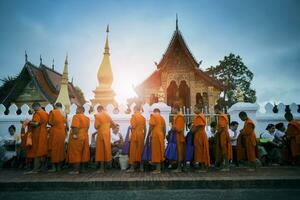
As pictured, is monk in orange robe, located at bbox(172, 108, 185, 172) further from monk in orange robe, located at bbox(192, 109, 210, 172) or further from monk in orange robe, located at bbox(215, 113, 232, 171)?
monk in orange robe, located at bbox(215, 113, 232, 171)

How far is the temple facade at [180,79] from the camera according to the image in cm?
1546

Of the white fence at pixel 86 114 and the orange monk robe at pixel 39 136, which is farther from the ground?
the white fence at pixel 86 114

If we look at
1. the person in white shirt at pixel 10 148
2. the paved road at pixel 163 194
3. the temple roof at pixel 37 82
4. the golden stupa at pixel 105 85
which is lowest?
the paved road at pixel 163 194

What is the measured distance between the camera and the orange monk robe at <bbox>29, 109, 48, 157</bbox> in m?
5.46

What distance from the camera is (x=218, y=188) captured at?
4328 millimetres

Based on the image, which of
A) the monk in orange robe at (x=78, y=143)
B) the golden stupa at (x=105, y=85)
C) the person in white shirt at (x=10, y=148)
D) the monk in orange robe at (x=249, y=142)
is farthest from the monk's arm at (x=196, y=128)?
the golden stupa at (x=105, y=85)

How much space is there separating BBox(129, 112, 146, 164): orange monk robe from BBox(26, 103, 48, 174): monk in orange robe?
6.30ft

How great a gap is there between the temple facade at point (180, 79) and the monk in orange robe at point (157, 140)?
9696 mm

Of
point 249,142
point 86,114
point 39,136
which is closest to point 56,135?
point 39,136

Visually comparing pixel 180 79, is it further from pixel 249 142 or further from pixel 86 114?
pixel 249 142

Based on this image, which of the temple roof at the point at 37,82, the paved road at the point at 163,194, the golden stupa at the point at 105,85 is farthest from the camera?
the temple roof at the point at 37,82

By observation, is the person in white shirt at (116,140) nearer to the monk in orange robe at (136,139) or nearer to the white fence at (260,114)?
the monk in orange robe at (136,139)

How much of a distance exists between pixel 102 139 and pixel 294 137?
15.9 ft

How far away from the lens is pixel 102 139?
5.59 m
